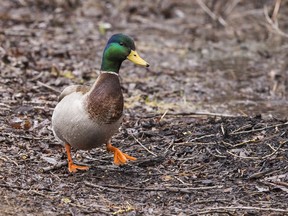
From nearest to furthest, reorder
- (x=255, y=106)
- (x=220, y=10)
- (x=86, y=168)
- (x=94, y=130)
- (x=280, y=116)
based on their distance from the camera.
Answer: (x=94, y=130)
(x=86, y=168)
(x=280, y=116)
(x=255, y=106)
(x=220, y=10)

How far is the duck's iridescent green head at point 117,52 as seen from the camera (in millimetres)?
5312

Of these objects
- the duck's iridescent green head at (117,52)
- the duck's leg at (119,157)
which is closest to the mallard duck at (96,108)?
the duck's iridescent green head at (117,52)

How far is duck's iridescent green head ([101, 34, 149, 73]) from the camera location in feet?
17.4

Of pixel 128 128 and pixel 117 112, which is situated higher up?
pixel 117 112

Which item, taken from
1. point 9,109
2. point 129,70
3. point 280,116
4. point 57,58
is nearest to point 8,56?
point 57,58

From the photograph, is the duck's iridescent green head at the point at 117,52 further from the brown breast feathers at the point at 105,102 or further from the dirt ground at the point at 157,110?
the dirt ground at the point at 157,110

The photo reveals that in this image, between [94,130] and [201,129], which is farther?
[201,129]

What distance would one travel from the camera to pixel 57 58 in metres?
9.62

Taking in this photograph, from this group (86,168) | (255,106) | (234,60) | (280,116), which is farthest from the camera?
(234,60)

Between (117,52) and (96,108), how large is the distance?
1.90 feet

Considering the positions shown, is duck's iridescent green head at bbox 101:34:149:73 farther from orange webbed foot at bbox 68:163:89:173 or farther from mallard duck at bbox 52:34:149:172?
orange webbed foot at bbox 68:163:89:173

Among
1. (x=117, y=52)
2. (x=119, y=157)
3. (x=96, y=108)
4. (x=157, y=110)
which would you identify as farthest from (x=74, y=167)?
(x=157, y=110)

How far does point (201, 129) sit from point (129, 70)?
3.69 meters

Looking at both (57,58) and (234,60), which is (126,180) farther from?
(234,60)
